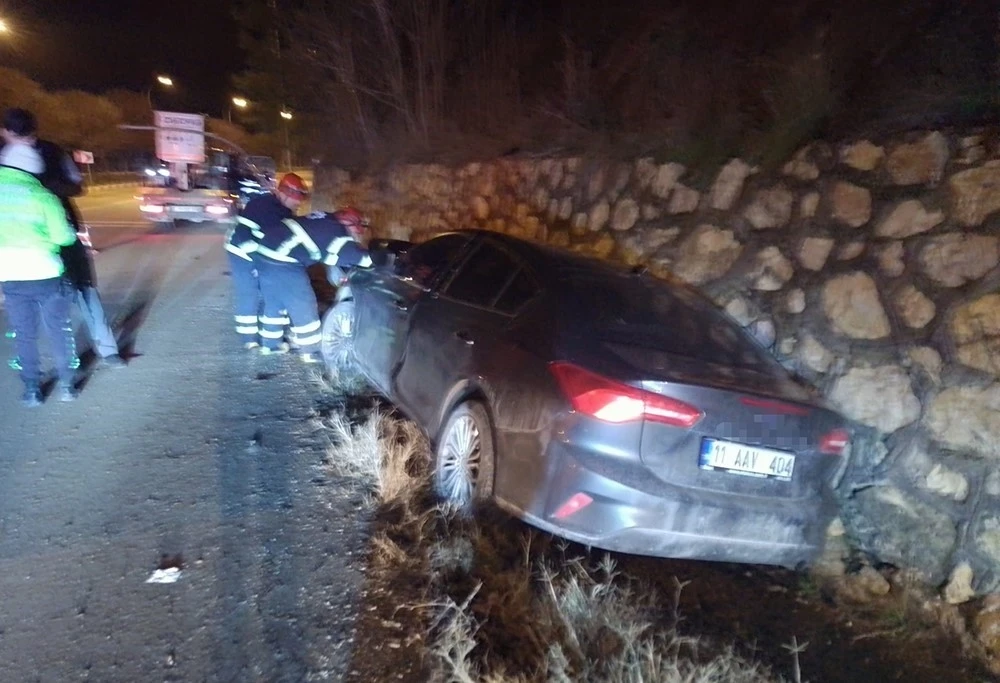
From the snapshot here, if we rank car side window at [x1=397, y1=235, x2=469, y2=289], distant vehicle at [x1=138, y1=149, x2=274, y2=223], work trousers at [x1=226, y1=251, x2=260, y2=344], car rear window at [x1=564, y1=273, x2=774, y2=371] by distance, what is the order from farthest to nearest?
1. distant vehicle at [x1=138, y1=149, x2=274, y2=223]
2. work trousers at [x1=226, y1=251, x2=260, y2=344]
3. car side window at [x1=397, y1=235, x2=469, y2=289]
4. car rear window at [x1=564, y1=273, x2=774, y2=371]

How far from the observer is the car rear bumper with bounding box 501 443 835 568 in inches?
133

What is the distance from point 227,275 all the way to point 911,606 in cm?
987

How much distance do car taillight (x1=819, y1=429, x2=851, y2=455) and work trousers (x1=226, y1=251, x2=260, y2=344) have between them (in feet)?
16.1

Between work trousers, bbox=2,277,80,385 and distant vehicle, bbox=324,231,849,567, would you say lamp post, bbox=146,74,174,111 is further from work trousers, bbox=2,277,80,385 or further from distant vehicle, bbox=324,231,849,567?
Answer: distant vehicle, bbox=324,231,849,567

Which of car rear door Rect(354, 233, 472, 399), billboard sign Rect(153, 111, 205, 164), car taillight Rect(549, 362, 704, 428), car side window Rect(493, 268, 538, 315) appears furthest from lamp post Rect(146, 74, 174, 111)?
car taillight Rect(549, 362, 704, 428)

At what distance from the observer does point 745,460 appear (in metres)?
3.53

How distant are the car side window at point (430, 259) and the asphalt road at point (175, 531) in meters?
1.24

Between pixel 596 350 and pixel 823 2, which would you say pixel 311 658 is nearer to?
pixel 596 350

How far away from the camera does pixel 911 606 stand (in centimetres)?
377

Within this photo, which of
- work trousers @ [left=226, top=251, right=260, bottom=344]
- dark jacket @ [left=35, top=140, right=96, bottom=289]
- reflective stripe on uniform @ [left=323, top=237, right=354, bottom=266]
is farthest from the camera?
work trousers @ [left=226, top=251, right=260, bottom=344]

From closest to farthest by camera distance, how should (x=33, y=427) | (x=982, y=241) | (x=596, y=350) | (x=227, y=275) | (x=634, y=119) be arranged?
(x=596, y=350), (x=982, y=241), (x=33, y=427), (x=634, y=119), (x=227, y=275)

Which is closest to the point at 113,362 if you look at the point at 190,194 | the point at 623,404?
the point at 623,404

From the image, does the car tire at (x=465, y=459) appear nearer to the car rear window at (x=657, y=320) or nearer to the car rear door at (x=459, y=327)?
the car rear door at (x=459, y=327)

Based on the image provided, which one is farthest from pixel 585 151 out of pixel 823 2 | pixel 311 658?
pixel 311 658
